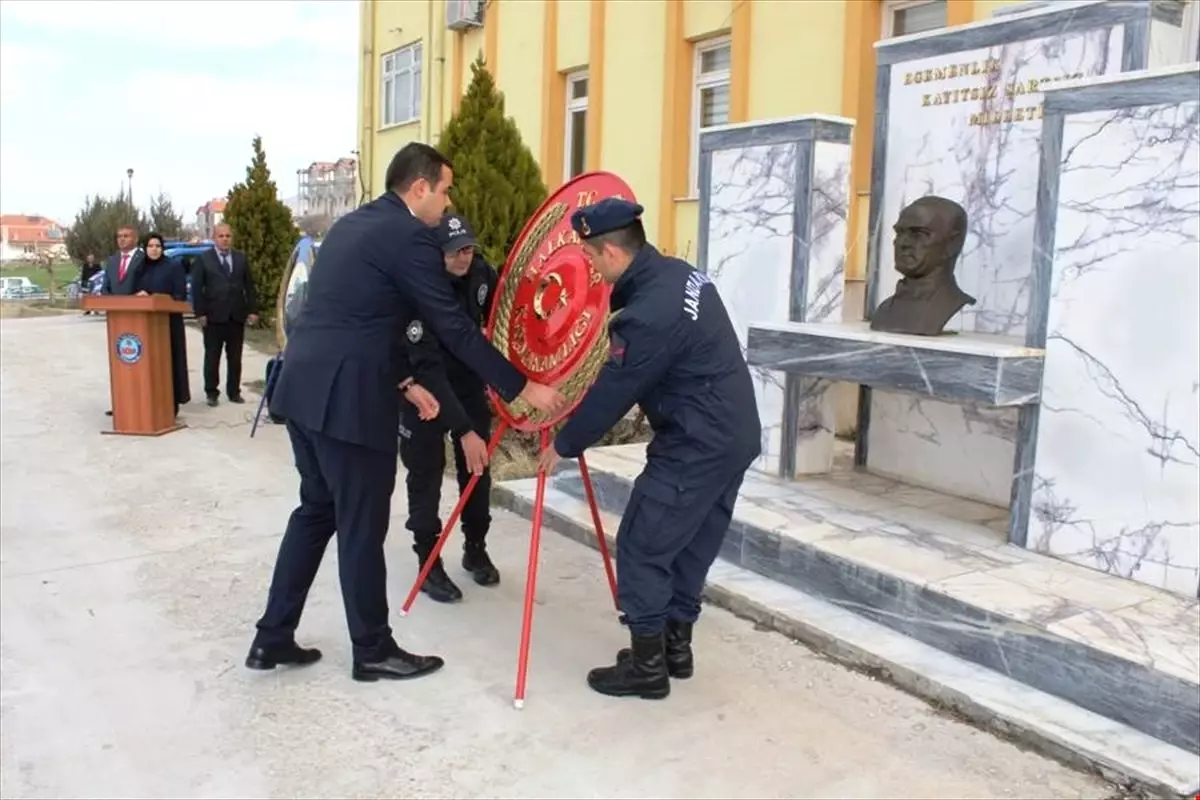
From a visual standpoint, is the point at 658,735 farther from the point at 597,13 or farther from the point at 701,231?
the point at 597,13

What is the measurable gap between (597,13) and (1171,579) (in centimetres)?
917

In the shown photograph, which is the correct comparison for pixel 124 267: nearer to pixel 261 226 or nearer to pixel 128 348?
pixel 128 348

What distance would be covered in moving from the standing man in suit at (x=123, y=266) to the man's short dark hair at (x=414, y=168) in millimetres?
6074

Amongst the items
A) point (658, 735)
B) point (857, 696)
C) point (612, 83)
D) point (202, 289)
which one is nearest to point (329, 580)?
point (658, 735)

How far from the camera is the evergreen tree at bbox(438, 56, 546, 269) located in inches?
331

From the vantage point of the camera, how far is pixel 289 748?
3215 millimetres

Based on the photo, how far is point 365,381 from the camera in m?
3.44

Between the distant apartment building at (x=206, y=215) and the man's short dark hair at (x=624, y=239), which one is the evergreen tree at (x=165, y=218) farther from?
the man's short dark hair at (x=624, y=239)

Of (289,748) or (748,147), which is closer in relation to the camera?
(289,748)

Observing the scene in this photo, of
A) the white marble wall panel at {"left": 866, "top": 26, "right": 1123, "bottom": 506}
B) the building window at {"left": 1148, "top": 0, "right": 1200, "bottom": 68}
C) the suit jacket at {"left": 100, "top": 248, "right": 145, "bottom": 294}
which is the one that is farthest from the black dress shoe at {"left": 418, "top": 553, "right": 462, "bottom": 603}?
the suit jacket at {"left": 100, "top": 248, "right": 145, "bottom": 294}

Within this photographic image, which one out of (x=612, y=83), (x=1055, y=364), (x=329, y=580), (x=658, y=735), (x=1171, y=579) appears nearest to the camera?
(x=658, y=735)

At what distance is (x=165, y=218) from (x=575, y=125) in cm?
2476

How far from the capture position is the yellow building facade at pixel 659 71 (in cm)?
812

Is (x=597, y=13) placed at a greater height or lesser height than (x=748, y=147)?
greater
